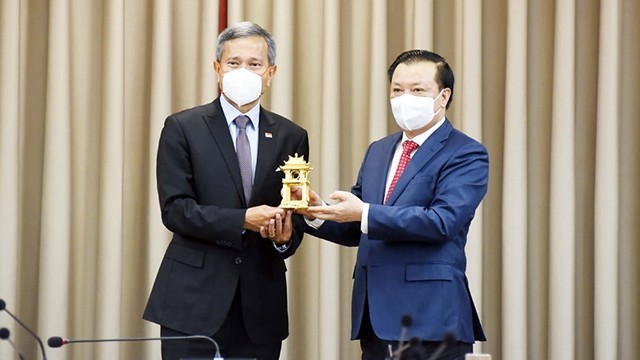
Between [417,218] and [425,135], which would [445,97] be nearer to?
[425,135]

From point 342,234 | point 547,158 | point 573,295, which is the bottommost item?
point 573,295

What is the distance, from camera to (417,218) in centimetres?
370

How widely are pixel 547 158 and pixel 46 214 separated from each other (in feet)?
7.85

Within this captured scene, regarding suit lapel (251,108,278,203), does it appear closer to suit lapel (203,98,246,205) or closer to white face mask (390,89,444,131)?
suit lapel (203,98,246,205)

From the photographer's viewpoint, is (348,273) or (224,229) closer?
(224,229)

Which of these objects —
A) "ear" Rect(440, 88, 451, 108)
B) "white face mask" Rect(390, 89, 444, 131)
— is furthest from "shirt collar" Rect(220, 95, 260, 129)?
"ear" Rect(440, 88, 451, 108)

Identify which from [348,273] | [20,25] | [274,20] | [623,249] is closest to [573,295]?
[623,249]

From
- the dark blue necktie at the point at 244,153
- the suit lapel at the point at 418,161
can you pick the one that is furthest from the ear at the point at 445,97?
the dark blue necktie at the point at 244,153

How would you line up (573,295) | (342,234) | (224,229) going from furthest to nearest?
(573,295)
(342,234)
(224,229)

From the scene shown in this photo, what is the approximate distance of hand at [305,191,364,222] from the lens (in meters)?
3.77

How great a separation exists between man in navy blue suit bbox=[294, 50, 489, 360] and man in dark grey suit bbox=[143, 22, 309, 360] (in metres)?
0.22

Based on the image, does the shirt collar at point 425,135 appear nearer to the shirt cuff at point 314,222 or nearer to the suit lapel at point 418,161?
the suit lapel at point 418,161

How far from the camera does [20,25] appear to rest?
202 inches

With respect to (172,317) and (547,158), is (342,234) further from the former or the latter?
(547,158)
